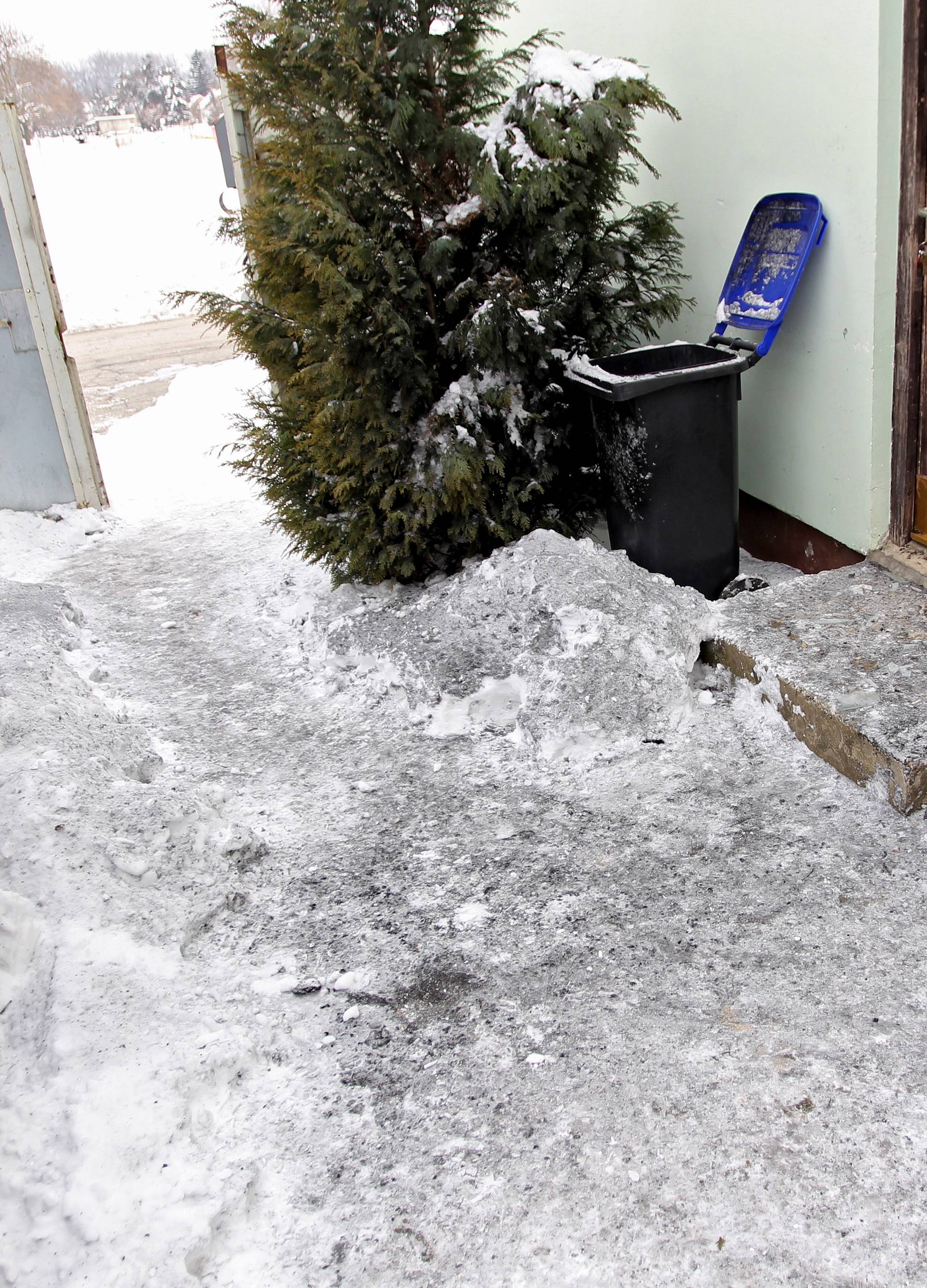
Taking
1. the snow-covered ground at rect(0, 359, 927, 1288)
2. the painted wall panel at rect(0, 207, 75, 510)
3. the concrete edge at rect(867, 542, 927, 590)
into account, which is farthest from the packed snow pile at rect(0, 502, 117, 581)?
the concrete edge at rect(867, 542, 927, 590)

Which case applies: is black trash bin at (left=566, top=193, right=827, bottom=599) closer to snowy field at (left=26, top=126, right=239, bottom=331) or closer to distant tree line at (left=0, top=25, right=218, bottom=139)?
snowy field at (left=26, top=126, right=239, bottom=331)

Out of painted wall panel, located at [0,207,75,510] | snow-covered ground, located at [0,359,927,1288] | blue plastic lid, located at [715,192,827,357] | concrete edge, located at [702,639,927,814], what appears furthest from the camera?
painted wall panel, located at [0,207,75,510]

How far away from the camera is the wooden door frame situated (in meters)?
3.25

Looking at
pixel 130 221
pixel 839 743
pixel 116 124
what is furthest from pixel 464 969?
pixel 116 124

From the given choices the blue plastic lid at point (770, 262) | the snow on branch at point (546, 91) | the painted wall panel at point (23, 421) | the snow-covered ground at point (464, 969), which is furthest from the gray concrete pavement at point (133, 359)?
the snow-covered ground at point (464, 969)

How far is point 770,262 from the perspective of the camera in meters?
3.99

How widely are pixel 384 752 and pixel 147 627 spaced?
206 cm

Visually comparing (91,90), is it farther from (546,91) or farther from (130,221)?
(546,91)

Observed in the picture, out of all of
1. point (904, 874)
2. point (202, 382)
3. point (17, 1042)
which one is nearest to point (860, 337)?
point (904, 874)

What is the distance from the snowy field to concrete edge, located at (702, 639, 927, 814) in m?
13.2

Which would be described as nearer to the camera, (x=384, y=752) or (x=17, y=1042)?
(x=17, y=1042)

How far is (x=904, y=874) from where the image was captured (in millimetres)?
2518

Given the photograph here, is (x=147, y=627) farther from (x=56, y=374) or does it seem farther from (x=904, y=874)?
(x=904, y=874)

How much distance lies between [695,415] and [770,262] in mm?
753
